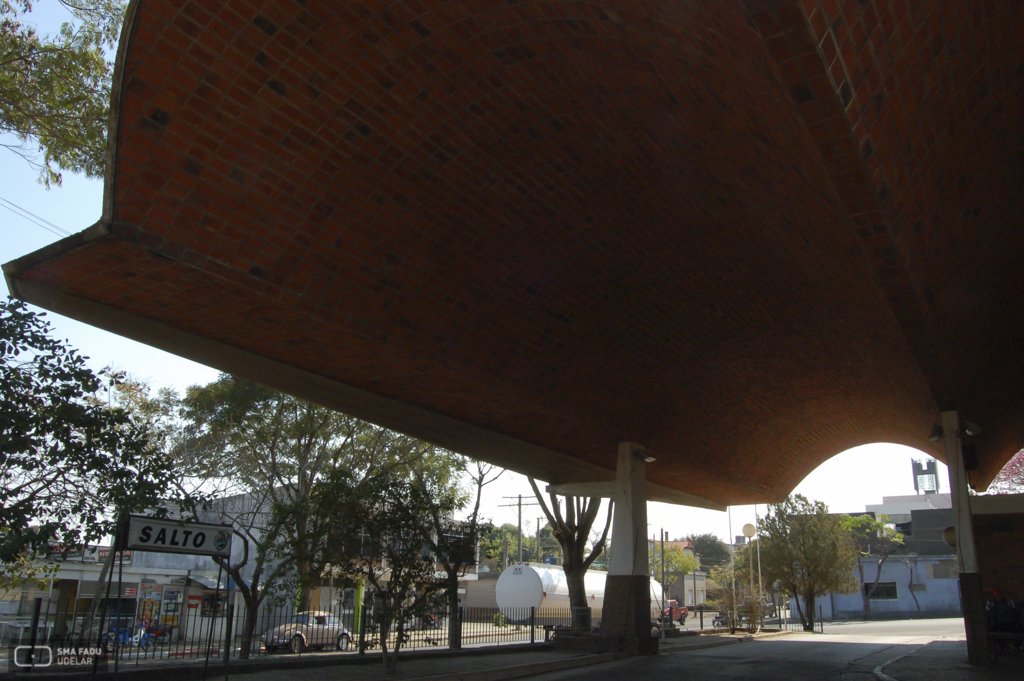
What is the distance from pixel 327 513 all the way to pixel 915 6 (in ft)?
36.1

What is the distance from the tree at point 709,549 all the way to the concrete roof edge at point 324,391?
309 feet

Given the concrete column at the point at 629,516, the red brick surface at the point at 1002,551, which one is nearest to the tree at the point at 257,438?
the concrete column at the point at 629,516

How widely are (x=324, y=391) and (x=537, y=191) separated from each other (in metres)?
5.05

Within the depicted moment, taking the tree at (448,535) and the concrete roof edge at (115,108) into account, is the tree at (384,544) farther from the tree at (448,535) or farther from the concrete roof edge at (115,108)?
the concrete roof edge at (115,108)

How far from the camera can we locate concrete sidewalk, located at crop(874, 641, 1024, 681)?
412 inches

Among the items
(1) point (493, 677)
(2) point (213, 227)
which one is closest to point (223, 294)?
(2) point (213, 227)

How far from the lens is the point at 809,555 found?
33594mm

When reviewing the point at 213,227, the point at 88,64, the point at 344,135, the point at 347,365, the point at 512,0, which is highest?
the point at 88,64

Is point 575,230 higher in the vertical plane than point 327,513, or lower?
higher

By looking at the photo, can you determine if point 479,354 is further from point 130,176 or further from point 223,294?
point 130,176

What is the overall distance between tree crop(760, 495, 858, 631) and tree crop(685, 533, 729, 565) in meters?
72.6

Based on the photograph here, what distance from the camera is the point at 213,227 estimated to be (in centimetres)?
725

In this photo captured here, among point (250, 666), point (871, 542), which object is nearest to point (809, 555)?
point (250, 666)

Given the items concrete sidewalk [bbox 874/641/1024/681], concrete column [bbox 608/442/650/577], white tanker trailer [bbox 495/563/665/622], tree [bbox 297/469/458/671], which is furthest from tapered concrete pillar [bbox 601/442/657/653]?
white tanker trailer [bbox 495/563/665/622]
